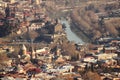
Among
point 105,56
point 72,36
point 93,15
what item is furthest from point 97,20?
point 105,56

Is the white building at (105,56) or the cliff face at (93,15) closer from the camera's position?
the white building at (105,56)

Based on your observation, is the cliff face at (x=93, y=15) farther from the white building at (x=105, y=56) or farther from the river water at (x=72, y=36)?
the white building at (x=105, y=56)

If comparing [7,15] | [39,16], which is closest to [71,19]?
[39,16]

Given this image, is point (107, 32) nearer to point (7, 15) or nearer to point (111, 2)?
point (7, 15)

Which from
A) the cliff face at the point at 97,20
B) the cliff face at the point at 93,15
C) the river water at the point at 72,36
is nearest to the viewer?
the river water at the point at 72,36

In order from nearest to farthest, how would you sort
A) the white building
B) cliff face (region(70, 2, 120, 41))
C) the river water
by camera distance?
the white building
the river water
cliff face (region(70, 2, 120, 41))

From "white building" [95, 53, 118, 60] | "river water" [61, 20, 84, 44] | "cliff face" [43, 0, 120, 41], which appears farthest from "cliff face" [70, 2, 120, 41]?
"white building" [95, 53, 118, 60]

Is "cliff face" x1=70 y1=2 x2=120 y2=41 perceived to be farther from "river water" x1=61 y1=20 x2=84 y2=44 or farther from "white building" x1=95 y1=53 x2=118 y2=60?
"white building" x1=95 y1=53 x2=118 y2=60

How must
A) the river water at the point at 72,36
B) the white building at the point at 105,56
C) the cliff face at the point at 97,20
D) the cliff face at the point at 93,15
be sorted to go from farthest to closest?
the cliff face at the point at 93,15 < the cliff face at the point at 97,20 < the river water at the point at 72,36 < the white building at the point at 105,56

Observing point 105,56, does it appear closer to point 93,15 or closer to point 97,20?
point 97,20

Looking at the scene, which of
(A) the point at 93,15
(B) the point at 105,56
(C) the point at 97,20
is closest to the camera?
(B) the point at 105,56

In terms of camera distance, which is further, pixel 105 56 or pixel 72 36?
pixel 72 36

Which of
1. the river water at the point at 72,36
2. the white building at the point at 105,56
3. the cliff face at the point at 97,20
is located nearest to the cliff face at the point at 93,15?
the cliff face at the point at 97,20
